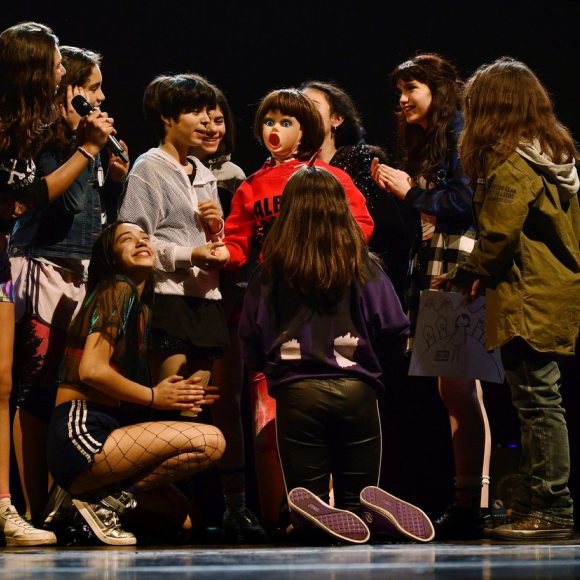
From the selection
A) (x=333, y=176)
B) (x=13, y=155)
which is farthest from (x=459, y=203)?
(x=13, y=155)

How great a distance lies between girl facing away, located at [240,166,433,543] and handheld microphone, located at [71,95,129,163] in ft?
1.84

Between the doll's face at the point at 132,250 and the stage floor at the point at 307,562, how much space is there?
29.3 inches

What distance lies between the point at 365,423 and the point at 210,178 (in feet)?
3.10

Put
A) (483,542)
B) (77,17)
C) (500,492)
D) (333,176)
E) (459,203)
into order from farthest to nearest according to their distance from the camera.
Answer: (77,17) < (500,492) < (459,203) < (333,176) < (483,542)

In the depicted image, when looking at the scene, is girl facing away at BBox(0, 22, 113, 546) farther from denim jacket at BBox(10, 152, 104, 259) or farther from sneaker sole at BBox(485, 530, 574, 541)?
sneaker sole at BBox(485, 530, 574, 541)

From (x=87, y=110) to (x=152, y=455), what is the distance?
1.01m

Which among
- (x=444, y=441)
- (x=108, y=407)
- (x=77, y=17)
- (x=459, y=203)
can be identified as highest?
(x=77, y=17)

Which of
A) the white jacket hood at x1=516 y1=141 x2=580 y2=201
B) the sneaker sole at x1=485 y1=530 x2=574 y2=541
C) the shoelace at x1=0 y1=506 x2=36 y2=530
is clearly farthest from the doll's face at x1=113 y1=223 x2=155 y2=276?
the sneaker sole at x1=485 y1=530 x2=574 y2=541

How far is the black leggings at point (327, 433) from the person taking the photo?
257cm

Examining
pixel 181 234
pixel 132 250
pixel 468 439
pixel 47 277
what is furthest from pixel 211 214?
pixel 468 439

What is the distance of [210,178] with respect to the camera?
3.14m

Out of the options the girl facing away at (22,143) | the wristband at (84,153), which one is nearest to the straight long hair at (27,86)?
the girl facing away at (22,143)

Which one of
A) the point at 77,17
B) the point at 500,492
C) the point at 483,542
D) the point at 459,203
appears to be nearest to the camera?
the point at 483,542

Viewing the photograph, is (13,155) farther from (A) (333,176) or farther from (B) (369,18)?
(B) (369,18)
